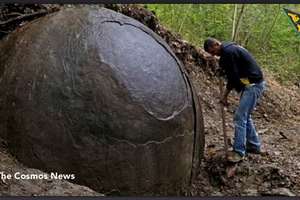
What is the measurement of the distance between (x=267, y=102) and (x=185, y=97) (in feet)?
13.8

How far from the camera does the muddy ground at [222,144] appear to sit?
456cm

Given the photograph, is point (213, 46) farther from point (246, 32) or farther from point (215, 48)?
point (246, 32)

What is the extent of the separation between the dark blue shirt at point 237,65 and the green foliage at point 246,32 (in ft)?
12.1

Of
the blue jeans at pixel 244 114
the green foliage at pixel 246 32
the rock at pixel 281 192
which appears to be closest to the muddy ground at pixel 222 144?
the rock at pixel 281 192

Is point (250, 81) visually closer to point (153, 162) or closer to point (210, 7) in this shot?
point (153, 162)

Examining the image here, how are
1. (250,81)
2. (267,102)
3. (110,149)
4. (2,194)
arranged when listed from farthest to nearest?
1. (267,102)
2. (250,81)
3. (110,149)
4. (2,194)

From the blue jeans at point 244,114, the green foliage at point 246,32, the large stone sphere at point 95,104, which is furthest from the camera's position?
the green foliage at point 246,32

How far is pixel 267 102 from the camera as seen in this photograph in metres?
8.98

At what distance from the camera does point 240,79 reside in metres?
6.16

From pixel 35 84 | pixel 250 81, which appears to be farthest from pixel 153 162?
pixel 250 81

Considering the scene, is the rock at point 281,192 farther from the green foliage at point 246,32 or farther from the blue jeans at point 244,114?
the green foliage at point 246,32

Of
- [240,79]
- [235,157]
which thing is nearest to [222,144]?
[235,157]

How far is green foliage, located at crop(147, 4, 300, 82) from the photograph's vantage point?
10.1m

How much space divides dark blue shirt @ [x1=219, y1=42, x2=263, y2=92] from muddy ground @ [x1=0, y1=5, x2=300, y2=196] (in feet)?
3.12
